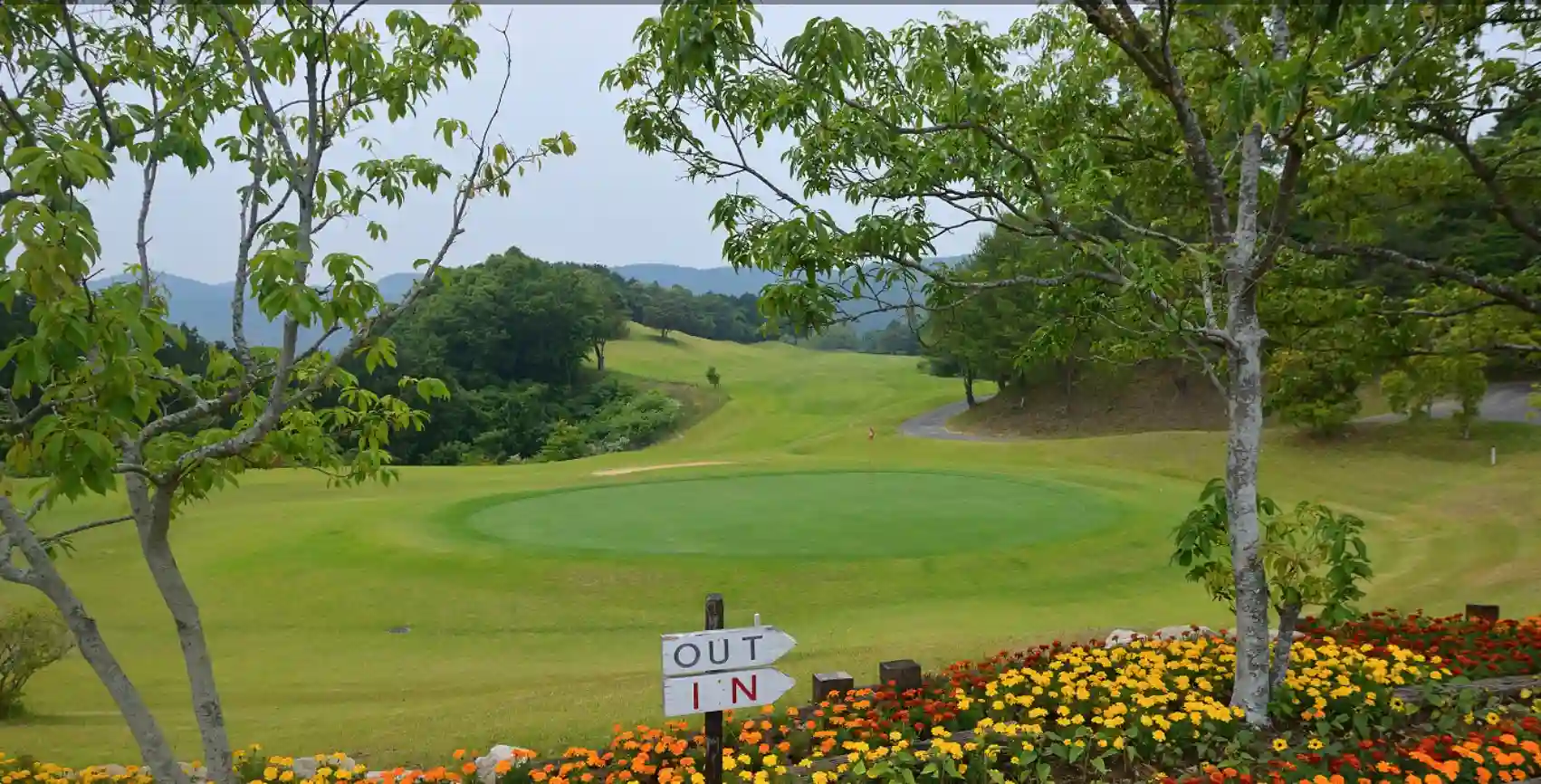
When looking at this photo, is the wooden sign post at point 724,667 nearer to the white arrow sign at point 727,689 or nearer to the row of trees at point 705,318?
the white arrow sign at point 727,689

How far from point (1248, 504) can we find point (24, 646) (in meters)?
10.0

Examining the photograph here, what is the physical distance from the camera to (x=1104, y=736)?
5.40 metres

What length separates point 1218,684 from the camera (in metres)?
6.35

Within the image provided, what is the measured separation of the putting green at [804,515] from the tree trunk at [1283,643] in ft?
26.1

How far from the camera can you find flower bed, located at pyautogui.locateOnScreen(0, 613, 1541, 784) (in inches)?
200

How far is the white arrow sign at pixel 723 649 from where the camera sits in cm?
394

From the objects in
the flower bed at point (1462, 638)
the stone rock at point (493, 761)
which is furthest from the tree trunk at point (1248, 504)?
the stone rock at point (493, 761)

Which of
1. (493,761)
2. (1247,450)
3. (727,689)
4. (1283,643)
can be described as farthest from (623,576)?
(727,689)

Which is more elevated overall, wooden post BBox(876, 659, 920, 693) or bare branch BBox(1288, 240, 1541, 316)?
bare branch BBox(1288, 240, 1541, 316)

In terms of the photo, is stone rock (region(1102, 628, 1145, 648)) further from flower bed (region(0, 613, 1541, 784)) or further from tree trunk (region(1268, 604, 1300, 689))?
tree trunk (region(1268, 604, 1300, 689))

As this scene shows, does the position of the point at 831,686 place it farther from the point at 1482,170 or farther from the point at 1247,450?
the point at 1482,170

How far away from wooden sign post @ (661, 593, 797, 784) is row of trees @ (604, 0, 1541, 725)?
6.60ft

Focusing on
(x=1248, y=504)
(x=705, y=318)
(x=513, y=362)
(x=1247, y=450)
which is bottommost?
(x=1248, y=504)

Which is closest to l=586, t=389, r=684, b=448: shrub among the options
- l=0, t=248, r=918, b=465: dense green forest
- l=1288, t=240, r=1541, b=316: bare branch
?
l=0, t=248, r=918, b=465: dense green forest
